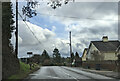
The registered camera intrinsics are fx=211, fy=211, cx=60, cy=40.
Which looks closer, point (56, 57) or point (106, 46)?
point (106, 46)

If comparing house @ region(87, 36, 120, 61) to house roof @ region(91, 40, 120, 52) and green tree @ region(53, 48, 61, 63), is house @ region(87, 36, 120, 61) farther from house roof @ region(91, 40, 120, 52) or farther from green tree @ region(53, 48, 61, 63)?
green tree @ region(53, 48, 61, 63)

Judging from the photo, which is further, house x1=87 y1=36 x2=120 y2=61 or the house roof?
the house roof

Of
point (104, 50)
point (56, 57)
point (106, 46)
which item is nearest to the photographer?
point (104, 50)

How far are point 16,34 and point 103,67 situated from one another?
20.4 meters

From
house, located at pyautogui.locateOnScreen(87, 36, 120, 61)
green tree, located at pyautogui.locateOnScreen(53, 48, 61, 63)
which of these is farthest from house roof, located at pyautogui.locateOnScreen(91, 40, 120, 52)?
green tree, located at pyautogui.locateOnScreen(53, 48, 61, 63)

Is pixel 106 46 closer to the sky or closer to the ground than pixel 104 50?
closer to the sky

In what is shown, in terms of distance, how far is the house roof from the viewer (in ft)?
168

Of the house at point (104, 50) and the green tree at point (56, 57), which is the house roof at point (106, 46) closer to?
the house at point (104, 50)

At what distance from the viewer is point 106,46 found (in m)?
53.5

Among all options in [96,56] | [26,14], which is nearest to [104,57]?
[96,56]

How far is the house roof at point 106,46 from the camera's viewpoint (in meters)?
51.2

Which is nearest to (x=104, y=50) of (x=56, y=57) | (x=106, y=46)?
(x=106, y=46)

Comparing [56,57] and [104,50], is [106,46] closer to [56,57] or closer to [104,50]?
[104,50]

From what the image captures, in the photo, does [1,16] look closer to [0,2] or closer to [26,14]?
[0,2]
